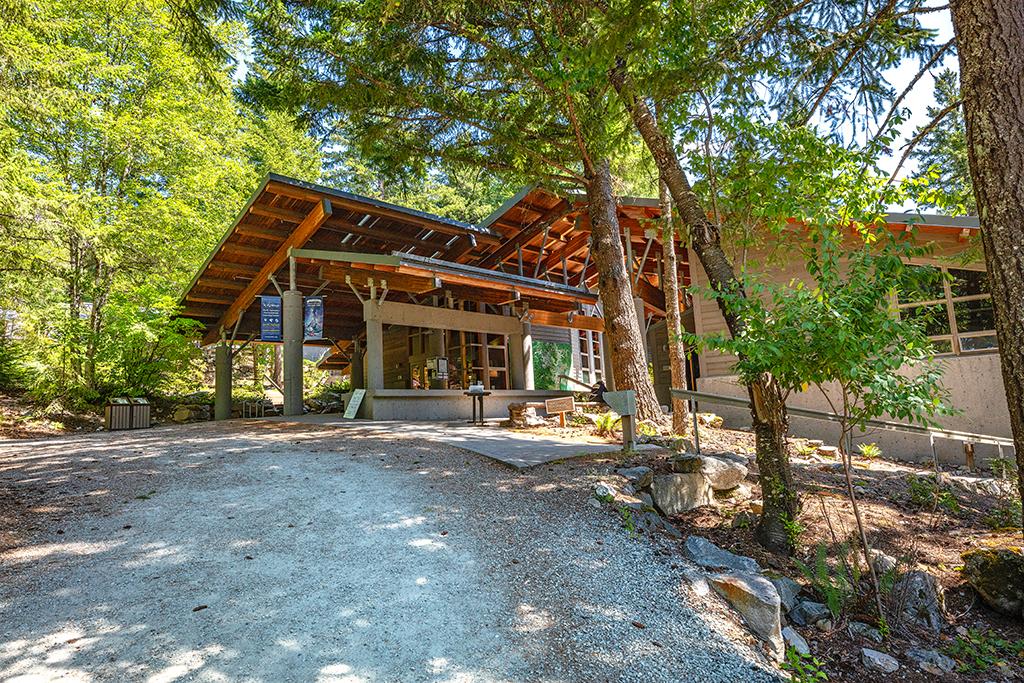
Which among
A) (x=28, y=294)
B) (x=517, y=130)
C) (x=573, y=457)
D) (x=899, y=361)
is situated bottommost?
(x=573, y=457)

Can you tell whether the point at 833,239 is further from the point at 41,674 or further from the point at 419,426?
the point at 419,426

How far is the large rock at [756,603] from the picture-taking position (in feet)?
11.5

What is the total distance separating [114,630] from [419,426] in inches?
310

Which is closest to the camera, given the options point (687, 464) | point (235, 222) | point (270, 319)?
point (687, 464)

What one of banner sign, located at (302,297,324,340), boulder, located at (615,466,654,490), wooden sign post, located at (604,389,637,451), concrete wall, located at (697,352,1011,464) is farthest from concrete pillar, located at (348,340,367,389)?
boulder, located at (615,466,654,490)

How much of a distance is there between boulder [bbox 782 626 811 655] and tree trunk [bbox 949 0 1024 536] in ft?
5.24

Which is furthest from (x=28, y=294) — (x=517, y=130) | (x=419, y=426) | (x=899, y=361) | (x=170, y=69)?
(x=899, y=361)

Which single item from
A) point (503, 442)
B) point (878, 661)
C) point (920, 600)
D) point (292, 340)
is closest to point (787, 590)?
point (878, 661)

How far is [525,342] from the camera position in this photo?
16.7 metres

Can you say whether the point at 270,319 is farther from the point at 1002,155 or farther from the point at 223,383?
the point at 1002,155

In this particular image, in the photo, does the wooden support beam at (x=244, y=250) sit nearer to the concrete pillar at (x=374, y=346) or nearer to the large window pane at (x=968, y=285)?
the concrete pillar at (x=374, y=346)

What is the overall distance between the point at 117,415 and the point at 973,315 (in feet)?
63.0

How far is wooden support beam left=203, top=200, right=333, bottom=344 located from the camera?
38.4 feet

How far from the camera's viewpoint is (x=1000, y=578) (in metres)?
4.23
